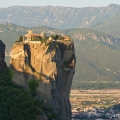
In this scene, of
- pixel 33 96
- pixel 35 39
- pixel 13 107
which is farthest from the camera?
pixel 35 39

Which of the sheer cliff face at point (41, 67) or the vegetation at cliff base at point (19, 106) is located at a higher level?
the sheer cliff face at point (41, 67)

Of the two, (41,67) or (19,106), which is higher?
(41,67)

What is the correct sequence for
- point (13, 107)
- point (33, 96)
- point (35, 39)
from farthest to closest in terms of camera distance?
1. point (35, 39)
2. point (33, 96)
3. point (13, 107)

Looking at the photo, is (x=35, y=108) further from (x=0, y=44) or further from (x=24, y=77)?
(x=0, y=44)

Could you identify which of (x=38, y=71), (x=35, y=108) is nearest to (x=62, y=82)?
(x=38, y=71)

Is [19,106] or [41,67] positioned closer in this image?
[19,106]

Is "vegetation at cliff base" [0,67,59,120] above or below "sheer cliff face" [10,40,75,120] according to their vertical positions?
below

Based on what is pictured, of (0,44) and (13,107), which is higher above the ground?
(0,44)

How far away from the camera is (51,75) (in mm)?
51406

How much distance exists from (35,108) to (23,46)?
350 inches

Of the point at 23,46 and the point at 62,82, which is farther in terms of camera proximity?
the point at 62,82

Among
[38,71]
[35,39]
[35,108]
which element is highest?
[35,39]

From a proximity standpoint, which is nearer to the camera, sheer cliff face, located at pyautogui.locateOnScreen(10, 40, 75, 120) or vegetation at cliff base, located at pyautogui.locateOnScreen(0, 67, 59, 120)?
vegetation at cliff base, located at pyautogui.locateOnScreen(0, 67, 59, 120)

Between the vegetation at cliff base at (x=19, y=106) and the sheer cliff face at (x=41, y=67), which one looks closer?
the vegetation at cliff base at (x=19, y=106)
